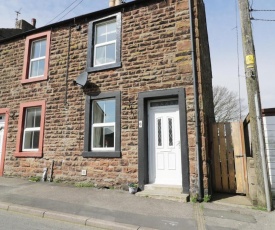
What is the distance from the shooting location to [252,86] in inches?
229

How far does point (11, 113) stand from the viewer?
971 cm

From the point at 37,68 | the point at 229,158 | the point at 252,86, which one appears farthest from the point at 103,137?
the point at 252,86

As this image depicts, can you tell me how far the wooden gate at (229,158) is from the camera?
21.6 ft

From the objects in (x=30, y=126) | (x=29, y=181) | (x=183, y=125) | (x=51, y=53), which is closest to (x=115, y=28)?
(x=51, y=53)

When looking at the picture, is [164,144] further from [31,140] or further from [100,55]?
[31,140]

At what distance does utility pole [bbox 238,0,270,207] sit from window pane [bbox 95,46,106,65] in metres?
4.67

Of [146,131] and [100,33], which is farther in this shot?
[100,33]

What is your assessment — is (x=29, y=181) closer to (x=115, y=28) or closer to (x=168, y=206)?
(x=168, y=206)

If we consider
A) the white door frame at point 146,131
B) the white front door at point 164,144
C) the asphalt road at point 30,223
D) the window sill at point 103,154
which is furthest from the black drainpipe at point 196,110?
the asphalt road at point 30,223

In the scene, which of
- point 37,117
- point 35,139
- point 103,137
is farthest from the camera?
point 37,117

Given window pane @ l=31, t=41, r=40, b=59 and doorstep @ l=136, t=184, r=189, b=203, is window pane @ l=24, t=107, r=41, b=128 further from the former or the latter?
doorstep @ l=136, t=184, r=189, b=203

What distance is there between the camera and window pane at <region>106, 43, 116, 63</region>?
8373 mm

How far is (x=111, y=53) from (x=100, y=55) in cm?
48

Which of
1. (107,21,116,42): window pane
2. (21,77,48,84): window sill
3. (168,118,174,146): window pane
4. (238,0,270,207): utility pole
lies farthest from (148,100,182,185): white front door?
(21,77,48,84): window sill
